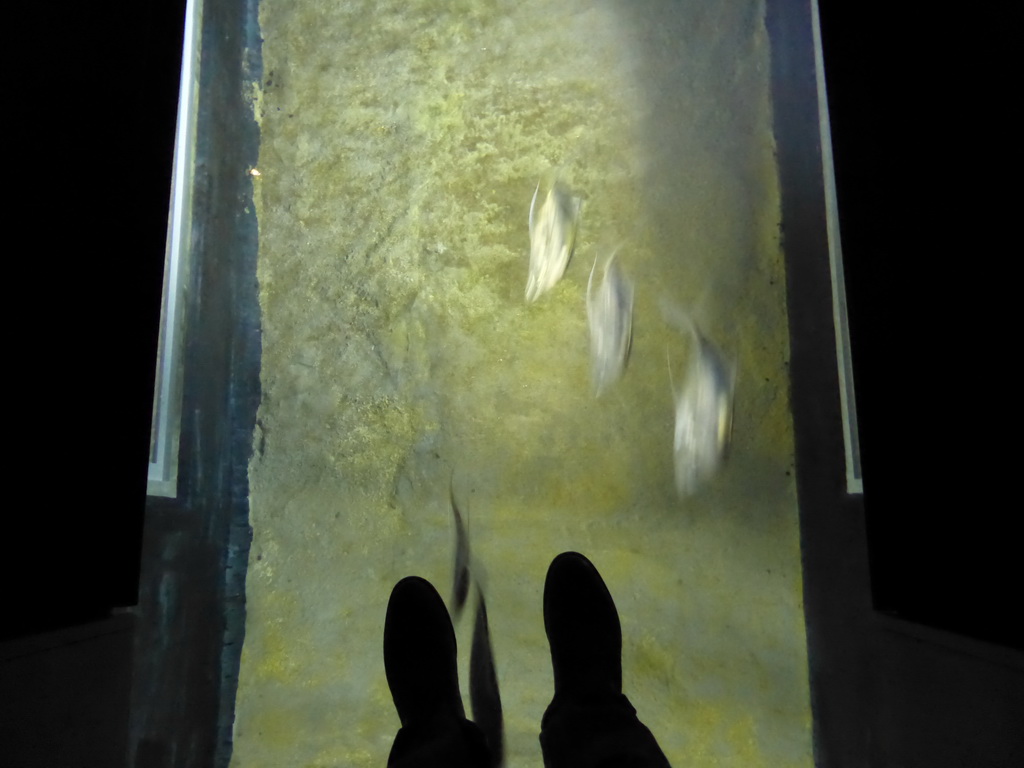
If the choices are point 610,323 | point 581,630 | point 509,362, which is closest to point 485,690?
point 581,630

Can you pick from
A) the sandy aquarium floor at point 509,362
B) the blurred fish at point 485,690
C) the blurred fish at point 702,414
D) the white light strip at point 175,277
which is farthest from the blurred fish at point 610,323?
the white light strip at point 175,277

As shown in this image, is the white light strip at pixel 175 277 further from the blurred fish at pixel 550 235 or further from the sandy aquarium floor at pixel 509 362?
the blurred fish at pixel 550 235

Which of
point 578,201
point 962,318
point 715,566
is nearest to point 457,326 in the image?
point 578,201

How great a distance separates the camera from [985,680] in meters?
0.93

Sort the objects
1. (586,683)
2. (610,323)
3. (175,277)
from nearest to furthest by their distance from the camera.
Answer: (586,683), (175,277), (610,323)

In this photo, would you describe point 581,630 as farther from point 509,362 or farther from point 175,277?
point 175,277

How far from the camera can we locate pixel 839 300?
1.38 m

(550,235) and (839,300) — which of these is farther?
(550,235)

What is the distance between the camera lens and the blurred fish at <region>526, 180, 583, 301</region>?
1.63m

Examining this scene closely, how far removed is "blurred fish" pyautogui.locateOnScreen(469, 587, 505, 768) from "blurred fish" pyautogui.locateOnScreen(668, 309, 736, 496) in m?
0.59

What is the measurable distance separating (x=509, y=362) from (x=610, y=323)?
0.27 meters

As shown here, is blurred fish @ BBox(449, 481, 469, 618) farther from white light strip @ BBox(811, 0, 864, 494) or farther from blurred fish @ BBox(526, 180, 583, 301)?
white light strip @ BBox(811, 0, 864, 494)

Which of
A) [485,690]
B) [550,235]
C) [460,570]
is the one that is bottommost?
[485,690]

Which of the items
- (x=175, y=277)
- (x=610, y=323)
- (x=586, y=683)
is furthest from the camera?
(x=610, y=323)
